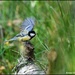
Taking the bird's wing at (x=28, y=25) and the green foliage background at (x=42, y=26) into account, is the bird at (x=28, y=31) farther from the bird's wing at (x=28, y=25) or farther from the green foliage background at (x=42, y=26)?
the green foliage background at (x=42, y=26)

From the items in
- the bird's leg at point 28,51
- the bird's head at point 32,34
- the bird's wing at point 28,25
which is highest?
the bird's wing at point 28,25

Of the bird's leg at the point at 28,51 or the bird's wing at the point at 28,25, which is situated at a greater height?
the bird's wing at the point at 28,25

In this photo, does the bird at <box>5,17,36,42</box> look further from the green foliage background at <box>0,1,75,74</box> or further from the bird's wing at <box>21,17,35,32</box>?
the green foliage background at <box>0,1,75,74</box>

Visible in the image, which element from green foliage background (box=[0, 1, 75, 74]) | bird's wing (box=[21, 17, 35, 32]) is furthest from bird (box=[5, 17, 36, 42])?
green foliage background (box=[0, 1, 75, 74])

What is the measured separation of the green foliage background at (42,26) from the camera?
150 centimetres

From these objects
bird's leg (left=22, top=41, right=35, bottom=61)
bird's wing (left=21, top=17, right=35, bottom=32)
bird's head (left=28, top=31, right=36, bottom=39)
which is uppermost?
bird's wing (left=21, top=17, right=35, bottom=32)

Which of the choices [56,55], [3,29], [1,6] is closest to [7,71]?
[3,29]

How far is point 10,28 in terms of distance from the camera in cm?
337

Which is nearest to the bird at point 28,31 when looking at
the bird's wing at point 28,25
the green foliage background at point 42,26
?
the bird's wing at point 28,25

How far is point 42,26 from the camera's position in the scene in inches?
117

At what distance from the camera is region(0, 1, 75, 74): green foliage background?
1.50 meters

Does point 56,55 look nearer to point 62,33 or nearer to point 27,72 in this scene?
point 27,72

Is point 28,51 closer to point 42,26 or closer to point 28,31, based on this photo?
point 28,31

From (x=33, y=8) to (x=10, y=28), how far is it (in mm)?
314
